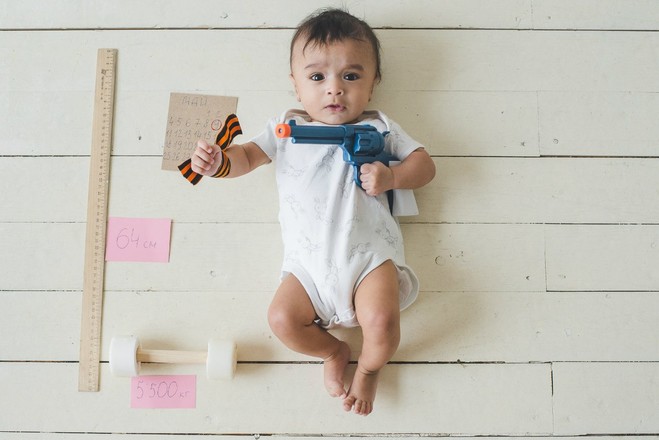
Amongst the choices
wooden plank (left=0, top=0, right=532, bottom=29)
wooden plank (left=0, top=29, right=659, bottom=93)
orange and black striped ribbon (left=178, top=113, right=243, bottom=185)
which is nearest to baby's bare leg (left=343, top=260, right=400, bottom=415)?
orange and black striped ribbon (left=178, top=113, right=243, bottom=185)

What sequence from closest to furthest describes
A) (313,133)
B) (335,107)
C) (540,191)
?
(313,133)
(335,107)
(540,191)

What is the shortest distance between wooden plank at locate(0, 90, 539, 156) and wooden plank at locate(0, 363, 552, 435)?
17.8 inches

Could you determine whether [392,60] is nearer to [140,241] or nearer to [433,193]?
[433,193]

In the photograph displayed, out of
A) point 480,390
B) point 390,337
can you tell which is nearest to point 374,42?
point 390,337

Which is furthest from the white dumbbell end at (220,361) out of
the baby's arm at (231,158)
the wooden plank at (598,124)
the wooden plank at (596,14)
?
the wooden plank at (596,14)

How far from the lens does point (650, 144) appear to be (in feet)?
3.76

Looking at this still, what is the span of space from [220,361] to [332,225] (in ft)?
1.09

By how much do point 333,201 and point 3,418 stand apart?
774 mm

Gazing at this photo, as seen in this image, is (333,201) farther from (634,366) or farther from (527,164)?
(634,366)

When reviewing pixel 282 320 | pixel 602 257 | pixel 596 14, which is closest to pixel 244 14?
pixel 282 320

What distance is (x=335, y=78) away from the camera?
3.26 ft

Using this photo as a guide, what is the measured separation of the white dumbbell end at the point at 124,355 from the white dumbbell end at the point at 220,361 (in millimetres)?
139

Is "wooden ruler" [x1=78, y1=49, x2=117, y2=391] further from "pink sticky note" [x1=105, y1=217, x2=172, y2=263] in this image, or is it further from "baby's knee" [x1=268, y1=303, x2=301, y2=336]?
"baby's knee" [x1=268, y1=303, x2=301, y2=336]

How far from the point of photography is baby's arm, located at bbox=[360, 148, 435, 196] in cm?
97
